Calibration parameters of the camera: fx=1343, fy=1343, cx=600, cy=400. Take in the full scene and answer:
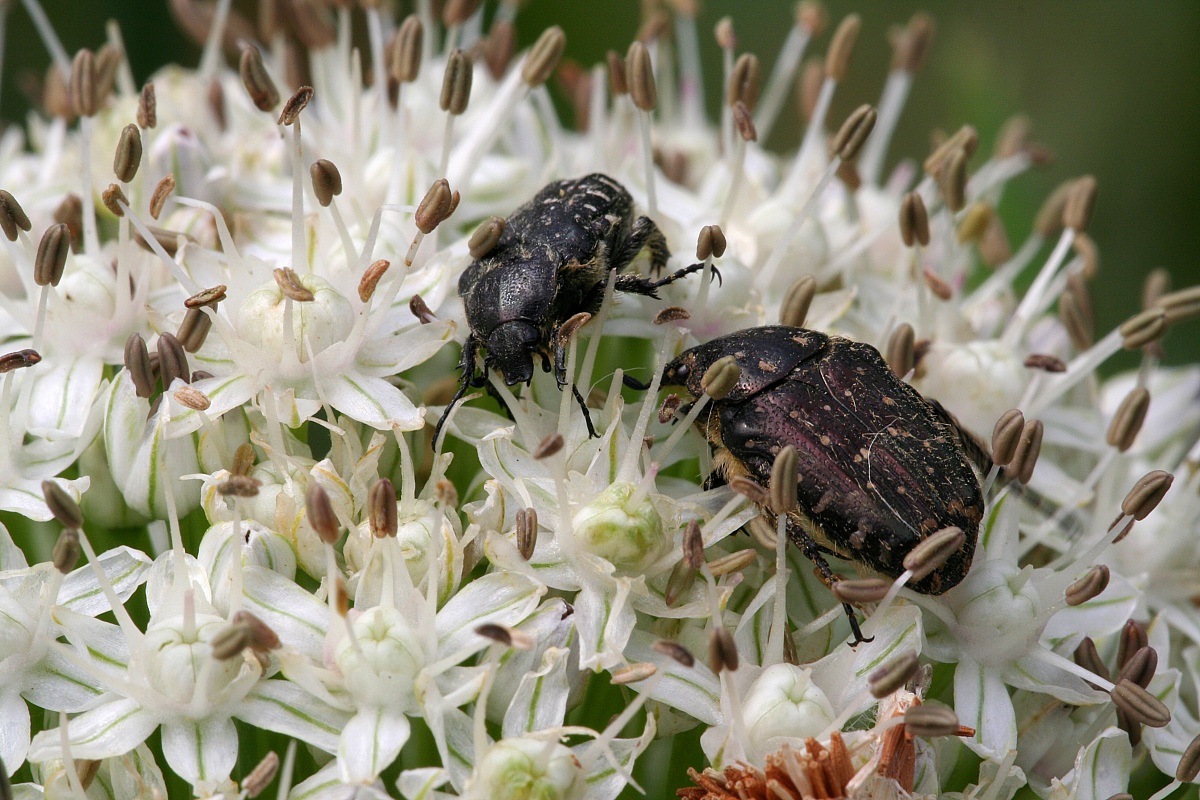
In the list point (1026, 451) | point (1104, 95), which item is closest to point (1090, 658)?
point (1026, 451)

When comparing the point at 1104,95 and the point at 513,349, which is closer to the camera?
the point at 513,349

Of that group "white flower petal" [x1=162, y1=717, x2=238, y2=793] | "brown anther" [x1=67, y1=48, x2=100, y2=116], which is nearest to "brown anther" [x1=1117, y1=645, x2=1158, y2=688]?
"white flower petal" [x1=162, y1=717, x2=238, y2=793]

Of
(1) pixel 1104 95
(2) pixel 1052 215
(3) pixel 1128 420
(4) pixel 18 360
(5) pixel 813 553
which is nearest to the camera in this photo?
(5) pixel 813 553

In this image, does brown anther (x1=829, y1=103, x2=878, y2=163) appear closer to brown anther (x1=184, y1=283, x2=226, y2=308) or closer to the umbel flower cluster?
the umbel flower cluster

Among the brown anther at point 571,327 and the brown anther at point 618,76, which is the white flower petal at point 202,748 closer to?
the brown anther at point 571,327

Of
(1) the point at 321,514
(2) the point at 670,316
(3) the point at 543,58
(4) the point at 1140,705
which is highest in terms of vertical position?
(3) the point at 543,58

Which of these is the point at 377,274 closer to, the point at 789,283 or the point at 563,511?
the point at 563,511

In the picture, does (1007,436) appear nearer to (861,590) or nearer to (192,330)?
(861,590)
